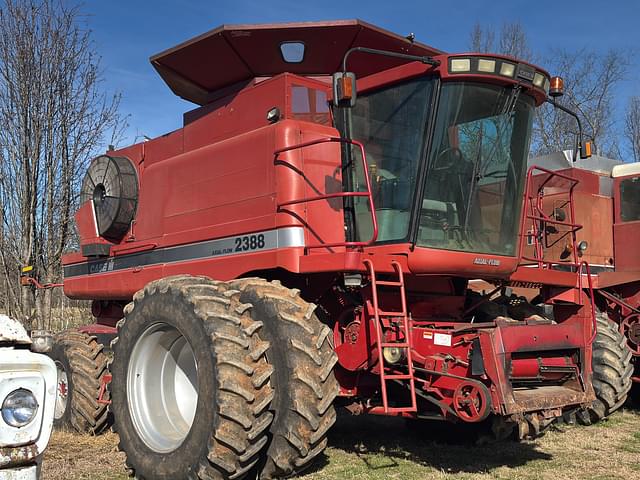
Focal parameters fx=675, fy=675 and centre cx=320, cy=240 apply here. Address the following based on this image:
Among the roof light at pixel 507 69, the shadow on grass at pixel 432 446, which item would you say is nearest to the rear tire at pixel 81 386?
the shadow on grass at pixel 432 446

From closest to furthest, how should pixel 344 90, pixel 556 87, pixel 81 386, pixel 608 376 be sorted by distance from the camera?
pixel 344 90, pixel 556 87, pixel 81 386, pixel 608 376

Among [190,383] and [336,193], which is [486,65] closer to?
[336,193]

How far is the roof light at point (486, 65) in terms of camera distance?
524 centimetres

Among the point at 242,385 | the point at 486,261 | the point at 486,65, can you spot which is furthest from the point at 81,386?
the point at 486,65

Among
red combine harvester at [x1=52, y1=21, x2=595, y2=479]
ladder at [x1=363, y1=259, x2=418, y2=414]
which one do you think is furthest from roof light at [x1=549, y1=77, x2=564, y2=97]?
ladder at [x1=363, y1=259, x2=418, y2=414]

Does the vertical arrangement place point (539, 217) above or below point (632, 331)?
above

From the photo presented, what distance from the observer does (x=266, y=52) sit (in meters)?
6.35

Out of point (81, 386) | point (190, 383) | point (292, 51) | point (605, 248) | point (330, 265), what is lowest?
point (81, 386)

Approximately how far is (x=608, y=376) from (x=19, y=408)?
673cm

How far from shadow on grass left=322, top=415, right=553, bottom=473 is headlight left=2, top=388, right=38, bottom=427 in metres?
3.28

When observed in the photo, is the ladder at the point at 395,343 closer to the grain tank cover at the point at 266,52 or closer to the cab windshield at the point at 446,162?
the cab windshield at the point at 446,162

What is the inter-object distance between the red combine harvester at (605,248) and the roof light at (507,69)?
96.0 inches

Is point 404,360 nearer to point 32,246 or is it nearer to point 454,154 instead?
point 454,154

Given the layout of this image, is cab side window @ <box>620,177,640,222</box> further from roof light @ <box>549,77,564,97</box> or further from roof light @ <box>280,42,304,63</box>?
roof light @ <box>280,42,304,63</box>
